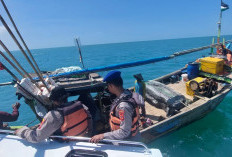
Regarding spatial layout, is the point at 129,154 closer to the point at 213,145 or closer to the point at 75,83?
the point at 75,83

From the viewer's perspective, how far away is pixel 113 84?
2.62 meters

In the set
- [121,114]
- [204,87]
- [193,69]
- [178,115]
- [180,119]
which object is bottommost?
[180,119]

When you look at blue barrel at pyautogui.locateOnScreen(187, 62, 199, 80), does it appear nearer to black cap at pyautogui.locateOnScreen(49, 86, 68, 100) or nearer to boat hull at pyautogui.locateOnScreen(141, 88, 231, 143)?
boat hull at pyautogui.locateOnScreen(141, 88, 231, 143)

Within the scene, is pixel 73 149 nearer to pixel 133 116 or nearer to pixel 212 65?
pixel 133 116

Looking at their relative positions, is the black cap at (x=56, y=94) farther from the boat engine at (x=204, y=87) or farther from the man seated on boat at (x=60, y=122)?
the boat engine at (x=204, y=87)

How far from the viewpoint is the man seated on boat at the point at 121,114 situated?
241 cm

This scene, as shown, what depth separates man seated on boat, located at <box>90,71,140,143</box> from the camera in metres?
2.41

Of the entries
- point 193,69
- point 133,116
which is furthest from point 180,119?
point 133,116

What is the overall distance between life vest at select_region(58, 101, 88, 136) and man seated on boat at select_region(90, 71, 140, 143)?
548mm

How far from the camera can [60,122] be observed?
2.67m

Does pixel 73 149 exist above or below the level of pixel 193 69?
below

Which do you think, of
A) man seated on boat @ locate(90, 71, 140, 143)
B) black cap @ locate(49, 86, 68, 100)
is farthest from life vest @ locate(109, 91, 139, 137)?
black cap @ locate(49, 86, 68, 100)

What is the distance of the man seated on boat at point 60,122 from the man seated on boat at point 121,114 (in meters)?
0.56

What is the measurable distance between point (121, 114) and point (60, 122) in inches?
44.9
